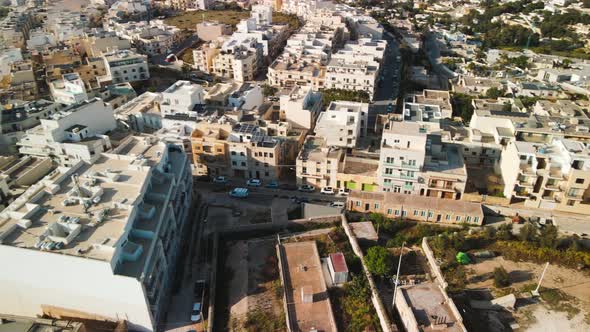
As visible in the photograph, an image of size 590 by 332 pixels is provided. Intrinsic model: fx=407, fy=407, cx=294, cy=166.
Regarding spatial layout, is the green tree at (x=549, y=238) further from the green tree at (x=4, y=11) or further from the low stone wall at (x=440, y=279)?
the green tree at (x=4, y=11)

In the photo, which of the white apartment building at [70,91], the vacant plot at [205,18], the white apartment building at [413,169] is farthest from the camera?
the vacant plot at [205,18]

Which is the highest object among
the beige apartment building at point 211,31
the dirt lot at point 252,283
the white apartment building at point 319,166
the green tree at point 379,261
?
the beige apartment building at point 211,31

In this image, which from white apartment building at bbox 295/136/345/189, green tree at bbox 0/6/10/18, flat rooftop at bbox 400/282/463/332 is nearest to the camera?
flat rooftop at bbox 400/282/463/332

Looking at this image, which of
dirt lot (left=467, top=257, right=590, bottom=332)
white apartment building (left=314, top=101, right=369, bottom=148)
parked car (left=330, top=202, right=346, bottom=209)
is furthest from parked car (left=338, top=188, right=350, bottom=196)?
dirt lot (left=467, top=257, right=590, bottom=332)

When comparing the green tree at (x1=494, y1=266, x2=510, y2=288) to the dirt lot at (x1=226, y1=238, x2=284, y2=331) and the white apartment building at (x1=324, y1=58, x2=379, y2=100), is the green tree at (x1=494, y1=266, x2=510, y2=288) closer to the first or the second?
the dirt lot at (x1=226, y1=238, x2=284, y2=331)

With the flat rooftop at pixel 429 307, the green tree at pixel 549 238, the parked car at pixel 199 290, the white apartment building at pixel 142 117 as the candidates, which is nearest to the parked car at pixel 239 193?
the parked car at pixel 199 290
